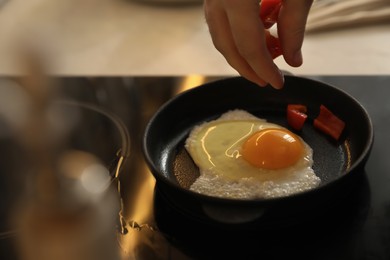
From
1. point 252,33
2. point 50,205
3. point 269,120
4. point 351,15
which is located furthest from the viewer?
point 351,15

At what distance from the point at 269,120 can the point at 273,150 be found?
141 mm

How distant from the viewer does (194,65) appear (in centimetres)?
132

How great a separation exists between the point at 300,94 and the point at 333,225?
34 centimetres

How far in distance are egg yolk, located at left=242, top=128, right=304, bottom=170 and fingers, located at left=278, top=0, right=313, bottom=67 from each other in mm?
183

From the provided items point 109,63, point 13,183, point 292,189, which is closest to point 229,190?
point 292,189

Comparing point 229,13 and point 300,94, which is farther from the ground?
point 229,13

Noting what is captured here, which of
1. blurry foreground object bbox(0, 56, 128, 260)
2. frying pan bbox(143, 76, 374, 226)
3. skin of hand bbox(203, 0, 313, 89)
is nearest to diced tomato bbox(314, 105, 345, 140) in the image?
frying pan bbox(143, 76, 374, 226)

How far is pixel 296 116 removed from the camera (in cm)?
106

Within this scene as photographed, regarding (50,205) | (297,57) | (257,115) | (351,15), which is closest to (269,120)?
(257,115)

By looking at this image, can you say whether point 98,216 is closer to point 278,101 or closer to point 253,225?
point 253,225

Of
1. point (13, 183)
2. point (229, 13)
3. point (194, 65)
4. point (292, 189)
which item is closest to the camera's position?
point (229, 13)

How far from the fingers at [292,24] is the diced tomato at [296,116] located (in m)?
0.22

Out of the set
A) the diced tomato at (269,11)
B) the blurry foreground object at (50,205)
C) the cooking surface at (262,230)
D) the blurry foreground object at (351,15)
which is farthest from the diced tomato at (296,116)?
the blurry foreground object at (50,205)

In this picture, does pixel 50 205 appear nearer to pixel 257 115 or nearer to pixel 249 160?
pixel 249 160
